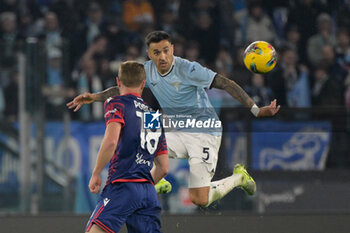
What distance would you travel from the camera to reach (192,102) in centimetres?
699

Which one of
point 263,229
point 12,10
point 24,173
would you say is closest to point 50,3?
point 12,10

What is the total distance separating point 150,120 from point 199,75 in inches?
66.2

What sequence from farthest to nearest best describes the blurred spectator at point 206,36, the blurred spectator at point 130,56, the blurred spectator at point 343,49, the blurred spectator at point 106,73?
the blurred spectator at point 206,36 < the blurred spectator at point 343,49 < the blurred spectator at point 130,56 < the blurred spectator at point 106,73

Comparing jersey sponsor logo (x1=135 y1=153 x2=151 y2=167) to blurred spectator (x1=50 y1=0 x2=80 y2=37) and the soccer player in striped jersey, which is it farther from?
blurred spectator (x1=50 y1=0 x2=80 y2=37)

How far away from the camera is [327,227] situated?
7.59 meters

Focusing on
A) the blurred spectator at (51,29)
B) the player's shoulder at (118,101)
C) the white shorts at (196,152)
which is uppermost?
the blurred spectator at (51,29)

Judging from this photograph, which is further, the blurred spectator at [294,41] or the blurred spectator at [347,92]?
the blurred spectator at [294,41]

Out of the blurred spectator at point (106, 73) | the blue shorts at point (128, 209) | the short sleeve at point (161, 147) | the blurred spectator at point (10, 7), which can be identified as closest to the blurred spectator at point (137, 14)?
the blurred spectator at point (106, 73)

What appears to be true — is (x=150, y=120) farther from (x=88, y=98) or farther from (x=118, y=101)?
(x=88, y=98)

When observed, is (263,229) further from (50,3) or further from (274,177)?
(50,3)

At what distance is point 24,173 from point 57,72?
4.01 ft

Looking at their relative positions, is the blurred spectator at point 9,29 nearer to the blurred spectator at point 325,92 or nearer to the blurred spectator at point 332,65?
the blurred spectator at point 325,92

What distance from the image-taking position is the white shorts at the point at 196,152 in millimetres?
6953

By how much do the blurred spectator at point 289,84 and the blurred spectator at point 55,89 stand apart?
3.02 metres
